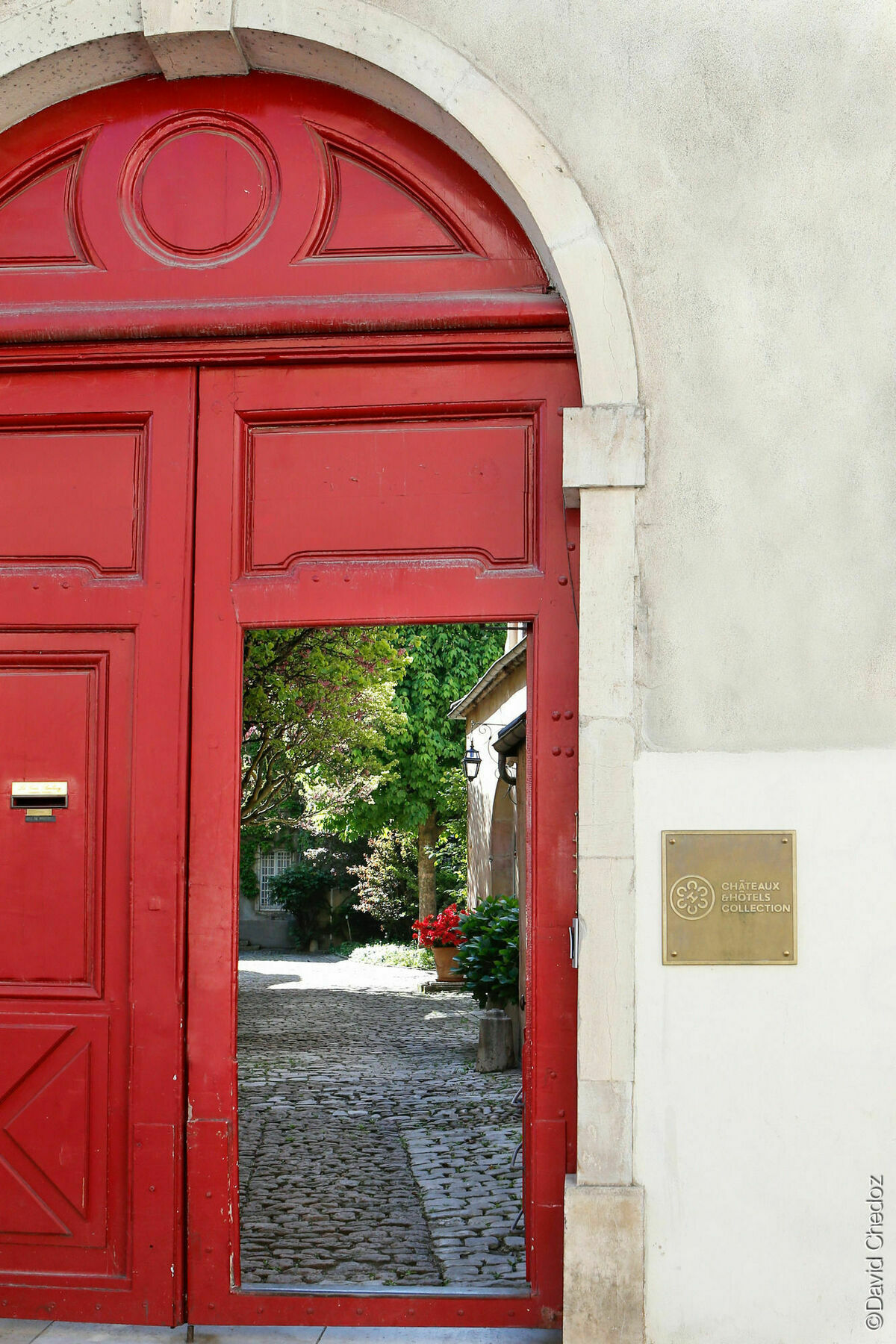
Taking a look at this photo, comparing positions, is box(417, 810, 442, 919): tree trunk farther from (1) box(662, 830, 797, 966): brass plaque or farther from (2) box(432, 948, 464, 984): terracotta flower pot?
(1) box(662, 830, 797, 966): brass plaque

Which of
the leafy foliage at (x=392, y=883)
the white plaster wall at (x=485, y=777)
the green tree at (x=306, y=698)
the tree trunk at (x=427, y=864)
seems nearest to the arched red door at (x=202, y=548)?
the green tree at (x=306, y=698)

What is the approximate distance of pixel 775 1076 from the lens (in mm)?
3549

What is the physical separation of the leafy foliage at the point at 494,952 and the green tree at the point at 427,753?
39.1 feet

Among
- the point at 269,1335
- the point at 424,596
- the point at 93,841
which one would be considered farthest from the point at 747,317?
the point at 269,1335

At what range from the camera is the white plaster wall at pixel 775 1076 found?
3494 mm

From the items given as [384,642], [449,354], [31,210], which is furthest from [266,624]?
[384,642]

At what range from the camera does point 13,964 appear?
4.02 m

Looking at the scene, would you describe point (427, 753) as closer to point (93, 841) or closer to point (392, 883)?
point (392, 883)

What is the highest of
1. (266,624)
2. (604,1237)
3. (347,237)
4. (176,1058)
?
(347,237)

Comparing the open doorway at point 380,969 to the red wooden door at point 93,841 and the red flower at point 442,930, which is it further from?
the red wooden door at point 93,841

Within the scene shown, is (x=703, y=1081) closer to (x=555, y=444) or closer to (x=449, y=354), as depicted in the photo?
(x=555, y=444)

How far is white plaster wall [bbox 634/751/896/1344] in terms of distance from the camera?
11.5 feet

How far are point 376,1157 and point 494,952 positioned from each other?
2922 mm

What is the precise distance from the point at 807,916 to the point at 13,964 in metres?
2.53
